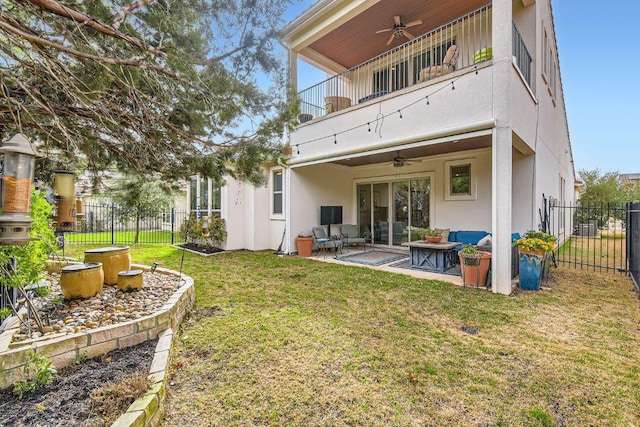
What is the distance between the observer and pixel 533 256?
5.25m

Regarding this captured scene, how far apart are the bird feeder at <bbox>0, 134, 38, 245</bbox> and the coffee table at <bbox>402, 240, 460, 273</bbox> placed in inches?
264

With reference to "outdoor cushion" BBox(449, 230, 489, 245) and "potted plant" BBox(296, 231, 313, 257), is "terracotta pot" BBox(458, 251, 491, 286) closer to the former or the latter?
"outdoor cushion" BBox(449, 230, 489, 245)

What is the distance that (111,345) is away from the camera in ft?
9.29

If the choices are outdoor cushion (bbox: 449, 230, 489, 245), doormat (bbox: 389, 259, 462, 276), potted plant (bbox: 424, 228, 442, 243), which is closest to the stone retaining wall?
doormat (bbox: 389, 259, 462, 276)

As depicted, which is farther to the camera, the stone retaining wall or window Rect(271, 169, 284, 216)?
window Rect(271, 169, 284, 216)

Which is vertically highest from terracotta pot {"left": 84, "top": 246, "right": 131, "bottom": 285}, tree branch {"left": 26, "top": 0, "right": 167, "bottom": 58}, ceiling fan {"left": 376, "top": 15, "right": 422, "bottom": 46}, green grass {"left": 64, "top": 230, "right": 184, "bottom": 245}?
ceiling fan {"left": 376, "top": 15, "right": 422, "bottom": 46}

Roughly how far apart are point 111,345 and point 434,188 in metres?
8.68

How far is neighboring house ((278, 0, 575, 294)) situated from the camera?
5.22 m

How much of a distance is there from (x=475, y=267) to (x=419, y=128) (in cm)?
309

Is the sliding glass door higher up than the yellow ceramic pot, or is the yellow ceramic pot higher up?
the sliding glass door

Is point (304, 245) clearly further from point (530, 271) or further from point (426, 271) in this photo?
point (530, 271)

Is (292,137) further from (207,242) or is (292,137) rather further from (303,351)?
(303,351)

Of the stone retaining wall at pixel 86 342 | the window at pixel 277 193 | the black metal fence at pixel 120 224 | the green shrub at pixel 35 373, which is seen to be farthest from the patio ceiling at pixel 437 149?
the black metal fence at pixel 120 224

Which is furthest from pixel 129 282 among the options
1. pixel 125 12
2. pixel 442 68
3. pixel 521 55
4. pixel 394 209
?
pixel 521 55
